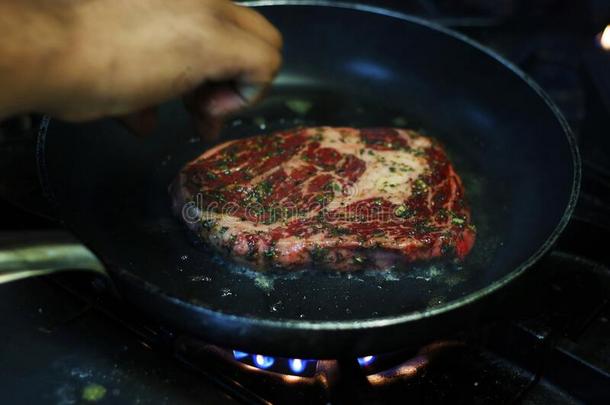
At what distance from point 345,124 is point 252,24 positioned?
668mm

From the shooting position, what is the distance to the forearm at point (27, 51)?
2.85 feet

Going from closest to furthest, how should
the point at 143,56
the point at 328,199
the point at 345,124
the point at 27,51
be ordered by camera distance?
the point at 27,51 < the point at 143,56 < the point at 328,199 < the point at 345,124

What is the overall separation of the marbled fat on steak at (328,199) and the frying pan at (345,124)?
0.18 feet

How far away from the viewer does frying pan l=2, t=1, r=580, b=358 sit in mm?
1073

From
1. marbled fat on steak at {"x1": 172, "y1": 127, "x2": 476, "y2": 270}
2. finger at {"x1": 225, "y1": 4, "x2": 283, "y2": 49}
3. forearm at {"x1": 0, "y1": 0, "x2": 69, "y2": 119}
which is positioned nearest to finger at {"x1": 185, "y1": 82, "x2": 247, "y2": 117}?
finger at {"x1": 225, "y1": 4, "x2": 283, "y2": 49}

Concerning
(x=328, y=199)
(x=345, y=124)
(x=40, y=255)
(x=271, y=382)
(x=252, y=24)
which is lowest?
(x=271, y=382)

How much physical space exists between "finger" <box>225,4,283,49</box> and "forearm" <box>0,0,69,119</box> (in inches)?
15.4

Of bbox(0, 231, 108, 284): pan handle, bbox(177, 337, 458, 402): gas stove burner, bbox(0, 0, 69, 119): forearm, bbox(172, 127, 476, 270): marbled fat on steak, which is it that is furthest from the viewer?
bbox(172, 127, 476, 270): marbled fat on steak

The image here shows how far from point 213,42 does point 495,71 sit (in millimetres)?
1019

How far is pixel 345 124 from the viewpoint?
6.22ft

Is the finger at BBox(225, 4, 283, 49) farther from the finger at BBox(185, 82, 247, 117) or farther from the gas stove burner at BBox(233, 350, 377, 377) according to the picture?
the gas stove burner at BBox(233, 350, 377, 377)

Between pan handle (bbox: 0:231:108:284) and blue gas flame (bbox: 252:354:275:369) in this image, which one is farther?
blue gas flame (bbox: 252:354:275:369)

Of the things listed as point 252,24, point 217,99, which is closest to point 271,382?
point 217,99

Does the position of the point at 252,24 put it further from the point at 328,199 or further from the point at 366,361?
the point at 366,361
